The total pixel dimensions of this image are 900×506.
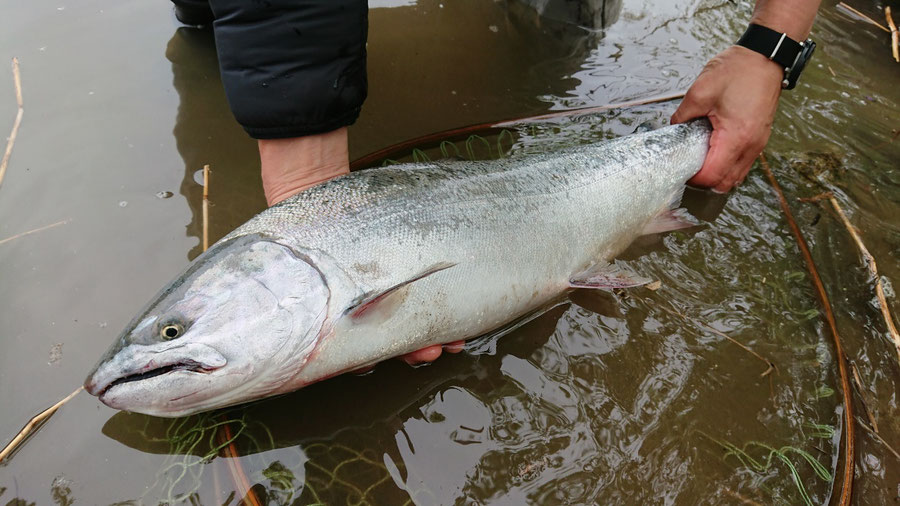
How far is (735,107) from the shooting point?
10.2 feet

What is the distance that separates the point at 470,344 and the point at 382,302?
73 cm

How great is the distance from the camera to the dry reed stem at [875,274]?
2.95m

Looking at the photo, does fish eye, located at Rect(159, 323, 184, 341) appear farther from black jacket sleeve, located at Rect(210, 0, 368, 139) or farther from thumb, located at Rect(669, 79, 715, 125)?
thumb, located at Rect(669, 79, 715, 125)

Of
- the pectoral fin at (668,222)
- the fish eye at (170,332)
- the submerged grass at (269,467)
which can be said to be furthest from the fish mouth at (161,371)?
the pectoral fin at (668,222)

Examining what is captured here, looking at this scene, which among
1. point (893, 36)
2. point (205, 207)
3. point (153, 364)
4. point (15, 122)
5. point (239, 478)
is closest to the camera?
point (153, 364)

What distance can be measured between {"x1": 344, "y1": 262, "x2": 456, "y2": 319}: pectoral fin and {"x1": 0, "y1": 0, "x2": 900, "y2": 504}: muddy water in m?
0.52

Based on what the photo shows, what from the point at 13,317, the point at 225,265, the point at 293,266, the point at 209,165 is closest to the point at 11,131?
the point at 209,165

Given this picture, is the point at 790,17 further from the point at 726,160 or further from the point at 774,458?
the point at 774,458

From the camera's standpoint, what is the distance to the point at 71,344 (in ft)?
8.21

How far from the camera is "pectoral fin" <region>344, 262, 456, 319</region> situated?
2.11 meters

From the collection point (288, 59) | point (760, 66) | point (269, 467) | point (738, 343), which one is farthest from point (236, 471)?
point (760, 66)

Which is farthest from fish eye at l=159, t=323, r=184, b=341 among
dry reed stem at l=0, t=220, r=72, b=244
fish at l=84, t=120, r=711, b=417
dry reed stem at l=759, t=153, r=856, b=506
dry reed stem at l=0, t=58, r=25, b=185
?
dry reed stem at l=759, t=153, r=856, b=506

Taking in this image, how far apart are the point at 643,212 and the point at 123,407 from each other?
8.98 ft

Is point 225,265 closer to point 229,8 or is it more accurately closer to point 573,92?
point 229,8
